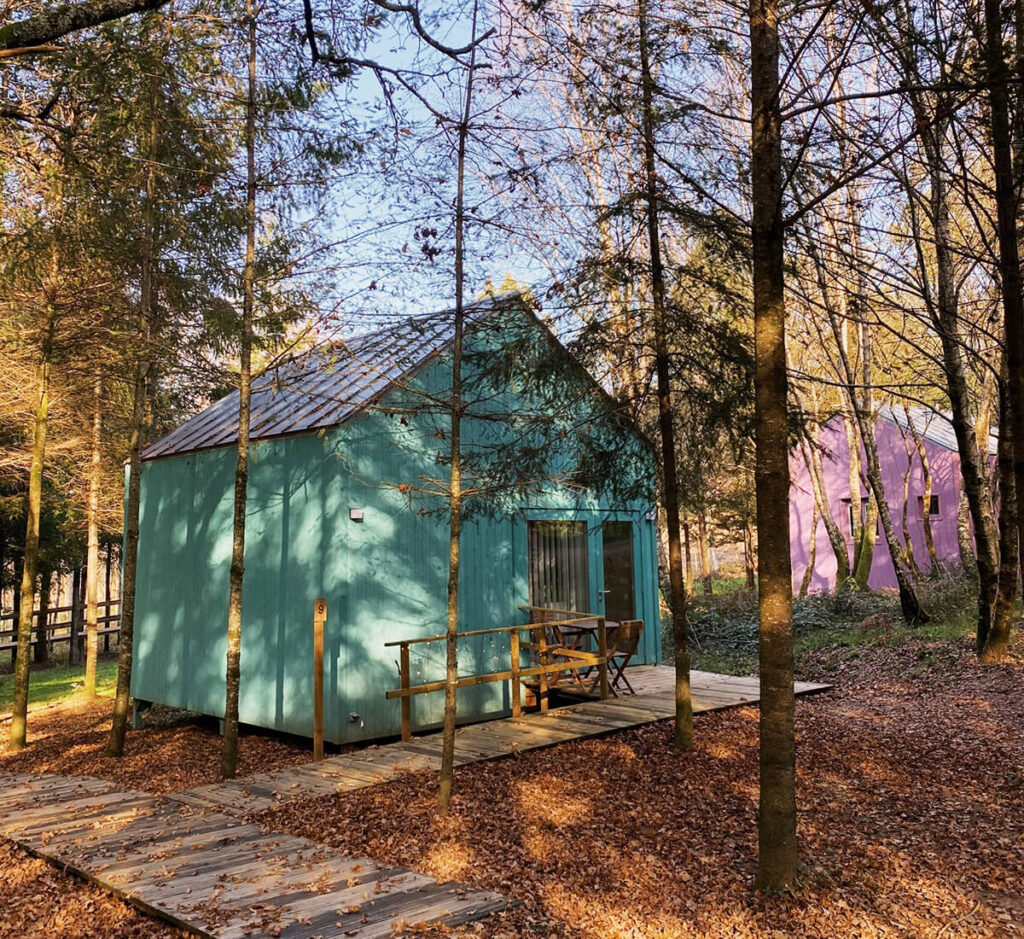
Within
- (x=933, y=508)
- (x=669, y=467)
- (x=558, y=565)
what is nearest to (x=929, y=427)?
(x=933, y=508)

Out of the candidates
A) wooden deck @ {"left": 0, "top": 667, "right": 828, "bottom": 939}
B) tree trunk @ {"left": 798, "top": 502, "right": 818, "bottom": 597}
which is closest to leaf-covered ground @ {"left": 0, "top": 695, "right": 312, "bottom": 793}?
wooden deck @ {"left": 0, "top": 667, "right": 828, "bottom": 939}

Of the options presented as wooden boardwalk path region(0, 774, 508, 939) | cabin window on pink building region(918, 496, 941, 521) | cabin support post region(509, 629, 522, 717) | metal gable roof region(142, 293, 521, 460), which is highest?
metal gable roof region(142, 293, 521, 460)

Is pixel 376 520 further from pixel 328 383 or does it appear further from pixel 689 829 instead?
pixel 689 829

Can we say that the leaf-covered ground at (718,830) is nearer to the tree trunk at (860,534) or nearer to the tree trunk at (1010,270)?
the tree trunk at (1010,270)

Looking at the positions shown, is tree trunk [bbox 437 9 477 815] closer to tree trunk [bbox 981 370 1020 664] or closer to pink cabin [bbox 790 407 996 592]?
tree trunk [bbox 981 370 1020 664]

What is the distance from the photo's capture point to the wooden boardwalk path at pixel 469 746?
6.37 metres

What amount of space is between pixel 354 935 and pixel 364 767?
3.17 metres

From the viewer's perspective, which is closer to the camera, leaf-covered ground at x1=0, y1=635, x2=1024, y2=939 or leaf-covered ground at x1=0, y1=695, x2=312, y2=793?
leaf-covered ground at x1=0, y1=635, x2=1024, y2=939

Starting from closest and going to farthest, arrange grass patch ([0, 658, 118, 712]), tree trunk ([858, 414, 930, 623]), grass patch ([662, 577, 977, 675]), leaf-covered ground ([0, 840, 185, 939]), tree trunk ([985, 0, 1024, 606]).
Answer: leaf-covered ground ([0, 840, 185, 939]) → tree trunk ([985, 0, 1024, 606]) → grass patch ([662, 577, 977, 675]) → tree trunk ([858, 414, 930, 623]) → grass patch ([0, 658, 118, 712])

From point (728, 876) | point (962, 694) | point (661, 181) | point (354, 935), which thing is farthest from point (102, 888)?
point (962, 694)

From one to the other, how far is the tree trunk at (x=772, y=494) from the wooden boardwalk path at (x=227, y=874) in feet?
4.94

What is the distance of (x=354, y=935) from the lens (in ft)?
12.6

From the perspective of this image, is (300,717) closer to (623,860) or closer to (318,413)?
(318,413)

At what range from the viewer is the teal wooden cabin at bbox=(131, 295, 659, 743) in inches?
301
